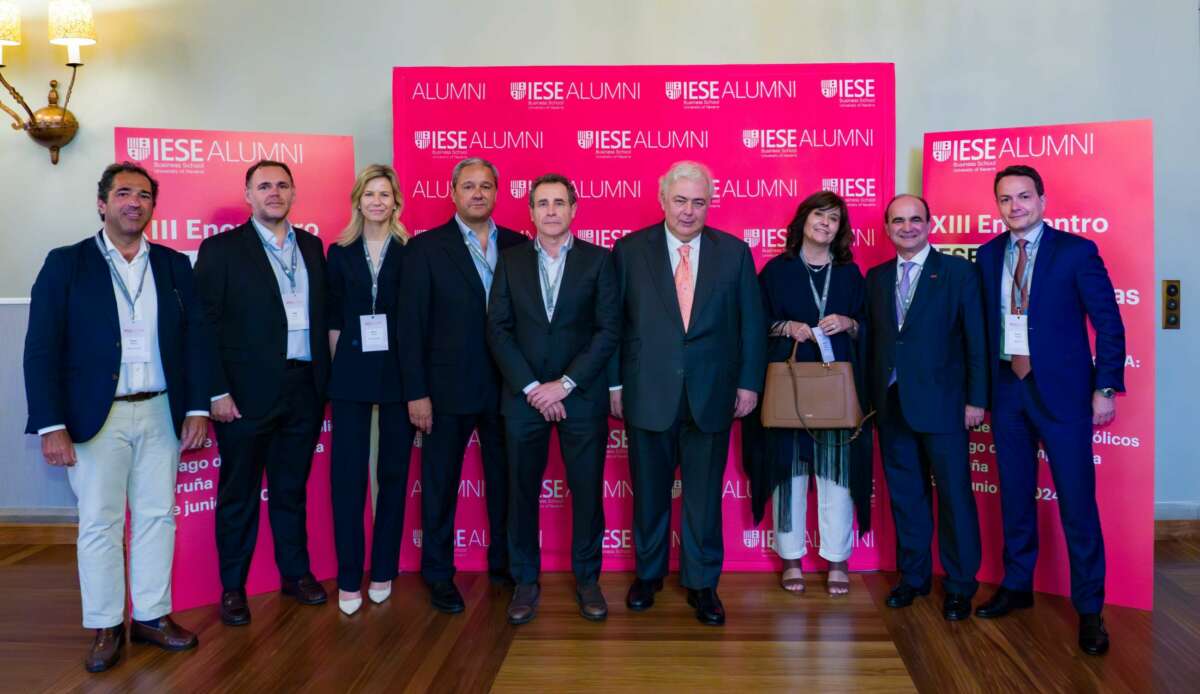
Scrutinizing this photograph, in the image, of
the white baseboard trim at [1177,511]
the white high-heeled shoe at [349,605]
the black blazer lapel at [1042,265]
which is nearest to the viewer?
the black blazer lapel at [1042,265]

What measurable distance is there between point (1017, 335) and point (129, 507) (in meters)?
3.57

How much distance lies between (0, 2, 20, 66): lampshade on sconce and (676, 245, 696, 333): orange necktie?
388 cm

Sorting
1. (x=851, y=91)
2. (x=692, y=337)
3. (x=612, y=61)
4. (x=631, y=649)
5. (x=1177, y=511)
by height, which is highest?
(x=612, y=61)

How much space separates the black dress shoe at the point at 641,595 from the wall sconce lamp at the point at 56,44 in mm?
4078

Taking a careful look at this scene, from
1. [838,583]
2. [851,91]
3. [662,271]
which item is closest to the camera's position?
[662,271]

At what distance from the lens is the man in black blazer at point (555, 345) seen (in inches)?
137

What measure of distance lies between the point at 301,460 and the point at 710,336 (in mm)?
1844

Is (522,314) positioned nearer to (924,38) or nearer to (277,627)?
(277,627)

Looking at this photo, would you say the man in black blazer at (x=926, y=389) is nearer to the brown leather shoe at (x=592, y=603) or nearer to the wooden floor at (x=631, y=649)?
the wooden floor at (x=631, y=649)

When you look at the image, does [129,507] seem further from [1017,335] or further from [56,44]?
[1017,335]

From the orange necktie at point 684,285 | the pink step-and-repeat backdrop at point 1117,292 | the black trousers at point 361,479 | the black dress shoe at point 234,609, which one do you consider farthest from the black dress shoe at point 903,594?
the black dress shoe at point 234,609

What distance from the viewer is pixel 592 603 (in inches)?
143

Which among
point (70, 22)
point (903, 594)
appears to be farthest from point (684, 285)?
point (70, 22)

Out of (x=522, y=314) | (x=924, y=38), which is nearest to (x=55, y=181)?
(x=522, y=314)
